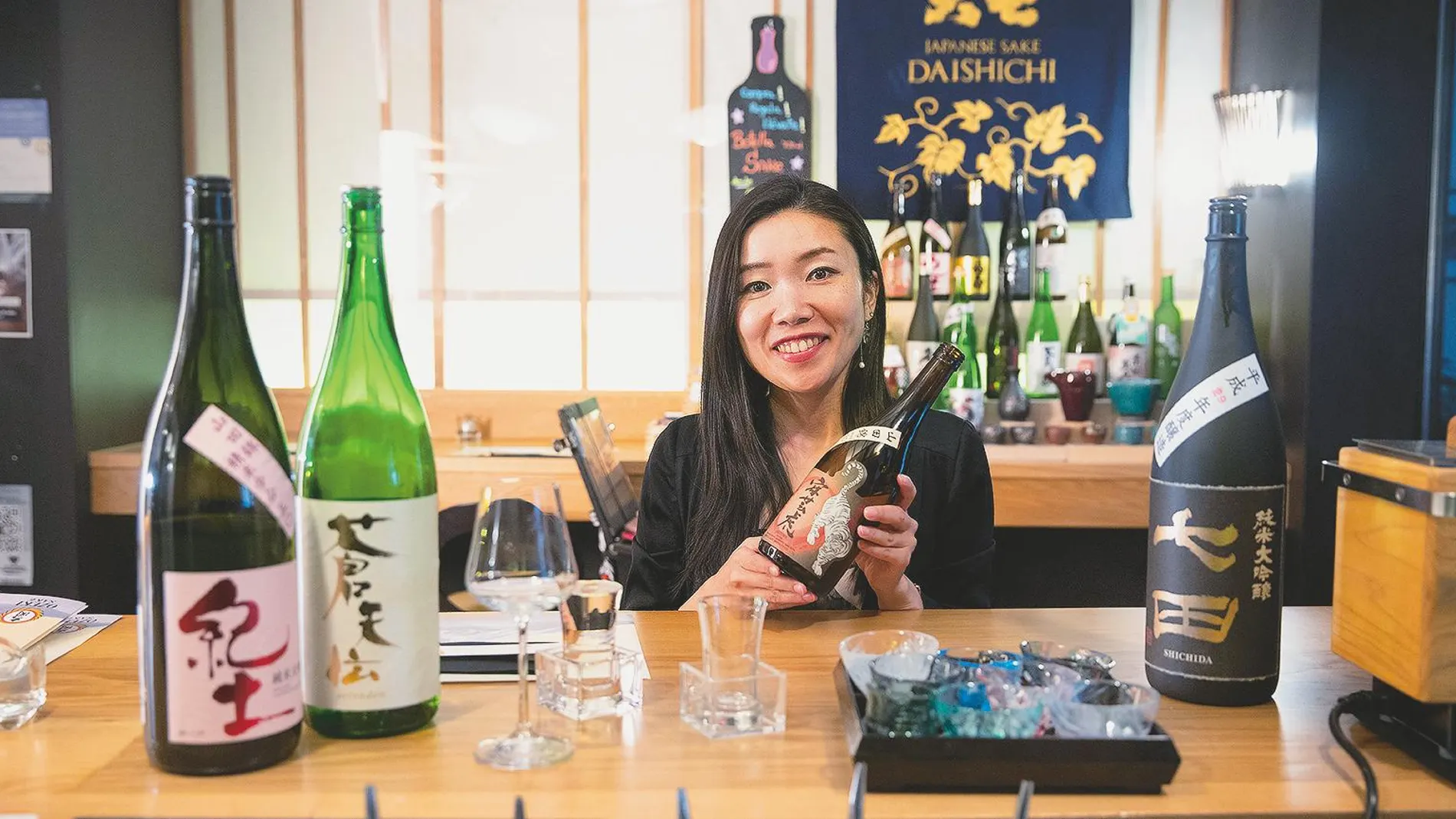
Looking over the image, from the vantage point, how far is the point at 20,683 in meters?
0.84

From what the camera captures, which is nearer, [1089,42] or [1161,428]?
[1161,428]

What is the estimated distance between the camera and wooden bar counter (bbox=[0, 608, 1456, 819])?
2.19 ft

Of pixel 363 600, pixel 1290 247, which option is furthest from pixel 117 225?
pixel 1290 247

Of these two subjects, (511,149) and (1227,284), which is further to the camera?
(511,149)

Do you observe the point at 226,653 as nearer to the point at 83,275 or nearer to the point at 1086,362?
the point at 83,275

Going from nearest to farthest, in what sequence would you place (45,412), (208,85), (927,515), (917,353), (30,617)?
(30,617) < (927,515) < (45,412) < (917,353) < (208,85)

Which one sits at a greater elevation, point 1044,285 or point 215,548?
point 1044,285

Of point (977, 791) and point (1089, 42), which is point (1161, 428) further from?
point (1089, 42)

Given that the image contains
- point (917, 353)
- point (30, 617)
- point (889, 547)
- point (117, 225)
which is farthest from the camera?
point (917, 353)

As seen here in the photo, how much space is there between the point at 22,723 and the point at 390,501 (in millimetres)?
346

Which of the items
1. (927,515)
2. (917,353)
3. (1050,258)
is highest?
(1050,258)

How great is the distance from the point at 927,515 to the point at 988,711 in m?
0.86

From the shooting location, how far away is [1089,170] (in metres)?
3.07

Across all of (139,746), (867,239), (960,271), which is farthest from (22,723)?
(960,271)
